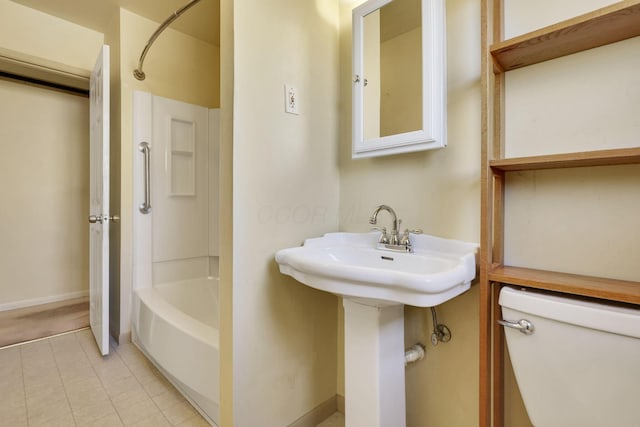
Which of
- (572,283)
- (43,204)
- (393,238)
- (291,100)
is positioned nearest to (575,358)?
(572,283)

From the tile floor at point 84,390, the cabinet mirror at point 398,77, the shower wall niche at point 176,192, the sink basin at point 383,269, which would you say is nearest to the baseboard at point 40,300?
the tile floor at point 84,390

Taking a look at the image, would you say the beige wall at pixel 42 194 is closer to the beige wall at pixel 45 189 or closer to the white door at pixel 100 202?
the beige wall at pixel 45 189

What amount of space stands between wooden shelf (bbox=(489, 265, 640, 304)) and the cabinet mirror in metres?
0.50

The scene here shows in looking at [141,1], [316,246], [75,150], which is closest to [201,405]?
[316,246]

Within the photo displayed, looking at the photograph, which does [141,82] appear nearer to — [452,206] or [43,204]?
[43,204]

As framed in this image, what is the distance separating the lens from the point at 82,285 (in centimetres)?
308

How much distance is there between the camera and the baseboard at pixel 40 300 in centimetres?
269

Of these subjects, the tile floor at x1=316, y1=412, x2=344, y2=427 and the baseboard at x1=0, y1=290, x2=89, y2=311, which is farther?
the baseboard at x1=0, y1=290, x2=89, y2=311

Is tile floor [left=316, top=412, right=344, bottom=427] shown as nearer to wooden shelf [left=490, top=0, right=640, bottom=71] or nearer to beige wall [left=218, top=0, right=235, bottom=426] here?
beige wall [left=218, top=0, right=235, bottom=426]

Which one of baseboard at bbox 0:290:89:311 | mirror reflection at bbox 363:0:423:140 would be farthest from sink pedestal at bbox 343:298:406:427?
baseboard at bbox 0:290:89:311

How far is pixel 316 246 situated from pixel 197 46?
2178 mm

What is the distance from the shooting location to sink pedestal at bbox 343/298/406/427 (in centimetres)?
99

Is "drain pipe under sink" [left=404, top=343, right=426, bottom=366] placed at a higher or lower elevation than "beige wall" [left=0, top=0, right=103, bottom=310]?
lower

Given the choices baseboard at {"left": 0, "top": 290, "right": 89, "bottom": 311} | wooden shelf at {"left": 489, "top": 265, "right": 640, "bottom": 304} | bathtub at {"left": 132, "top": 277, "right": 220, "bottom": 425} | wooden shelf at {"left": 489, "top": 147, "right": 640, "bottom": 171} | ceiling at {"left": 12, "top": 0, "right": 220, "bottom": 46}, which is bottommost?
baseboard at {"left": 0, "top": 290, "right": 89, "bottom": 311}
